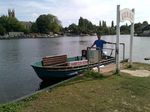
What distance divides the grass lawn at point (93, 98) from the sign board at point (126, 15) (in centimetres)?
353

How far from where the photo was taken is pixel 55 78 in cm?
1705

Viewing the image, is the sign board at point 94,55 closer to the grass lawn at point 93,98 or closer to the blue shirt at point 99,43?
the grass lawn at point 93,98

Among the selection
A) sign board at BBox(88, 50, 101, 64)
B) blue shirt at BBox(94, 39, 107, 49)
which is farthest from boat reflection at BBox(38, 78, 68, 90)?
sign board at BBox(88, 50, 101, 64)

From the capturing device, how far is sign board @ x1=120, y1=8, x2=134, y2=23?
13944mm

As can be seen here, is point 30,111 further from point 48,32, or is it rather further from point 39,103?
point 48,32

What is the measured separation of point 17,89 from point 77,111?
9.75m

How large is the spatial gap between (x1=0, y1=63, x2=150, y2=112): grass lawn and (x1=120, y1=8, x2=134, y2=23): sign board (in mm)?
3532

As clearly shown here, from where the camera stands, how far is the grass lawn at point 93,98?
26.5 feet

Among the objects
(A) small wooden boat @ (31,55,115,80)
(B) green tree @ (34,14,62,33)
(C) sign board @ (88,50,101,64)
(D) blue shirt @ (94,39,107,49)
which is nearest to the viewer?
(C) sign board @ (88,50,101,64)

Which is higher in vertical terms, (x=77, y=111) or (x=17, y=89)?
(x=77, y=111)

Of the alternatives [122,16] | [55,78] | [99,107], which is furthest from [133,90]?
[55,78]

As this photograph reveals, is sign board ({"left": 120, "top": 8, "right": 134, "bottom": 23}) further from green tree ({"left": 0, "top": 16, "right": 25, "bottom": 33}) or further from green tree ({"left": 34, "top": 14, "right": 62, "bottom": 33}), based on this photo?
green tree ({"left": 0, "top": 16, "right": 25, "bottom": 33})

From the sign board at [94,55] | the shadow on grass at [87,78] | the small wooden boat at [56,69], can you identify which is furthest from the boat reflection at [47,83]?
the shadow on grass at [87,78]

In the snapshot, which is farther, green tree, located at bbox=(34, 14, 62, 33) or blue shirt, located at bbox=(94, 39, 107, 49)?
green tree, located at bbox=(34, 14, 62, 33)
